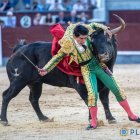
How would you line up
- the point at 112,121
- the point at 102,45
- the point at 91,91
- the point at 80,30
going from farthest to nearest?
the point at 112,121, the point at 91,91, the point at 102,45, the point at 80,30

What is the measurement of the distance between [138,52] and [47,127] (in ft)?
38.8

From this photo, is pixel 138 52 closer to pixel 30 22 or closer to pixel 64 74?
pixel 30 22

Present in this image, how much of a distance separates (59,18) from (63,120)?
12320 millimetres

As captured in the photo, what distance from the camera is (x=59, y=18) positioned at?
20.5m

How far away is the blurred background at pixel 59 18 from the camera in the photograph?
63.6 ft

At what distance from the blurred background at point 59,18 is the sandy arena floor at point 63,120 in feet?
22.2

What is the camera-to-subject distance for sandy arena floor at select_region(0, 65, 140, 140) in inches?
274

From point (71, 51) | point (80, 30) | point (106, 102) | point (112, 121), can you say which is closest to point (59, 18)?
point (106, 102)

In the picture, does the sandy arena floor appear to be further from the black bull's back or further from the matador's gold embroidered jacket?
the matador's gold embroidered jacket

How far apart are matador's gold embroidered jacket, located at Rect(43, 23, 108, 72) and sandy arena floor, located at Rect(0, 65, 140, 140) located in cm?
71

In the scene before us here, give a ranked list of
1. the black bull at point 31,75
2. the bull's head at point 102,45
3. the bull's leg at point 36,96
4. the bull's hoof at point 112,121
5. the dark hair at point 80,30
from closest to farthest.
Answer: the dark hair at point 80,30
the bull's head at point 102,45
the bull's hoof at point 112,121
the black bull at point 31,75
the bull's leg at point 36,96

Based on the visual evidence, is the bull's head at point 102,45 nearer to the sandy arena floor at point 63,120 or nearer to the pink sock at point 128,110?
the pink sock at point 128,110

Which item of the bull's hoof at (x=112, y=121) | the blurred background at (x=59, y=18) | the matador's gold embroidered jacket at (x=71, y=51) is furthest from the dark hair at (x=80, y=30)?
the blurred background at (x=59, y=18)

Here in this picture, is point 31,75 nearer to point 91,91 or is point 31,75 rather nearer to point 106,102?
point 106,102
